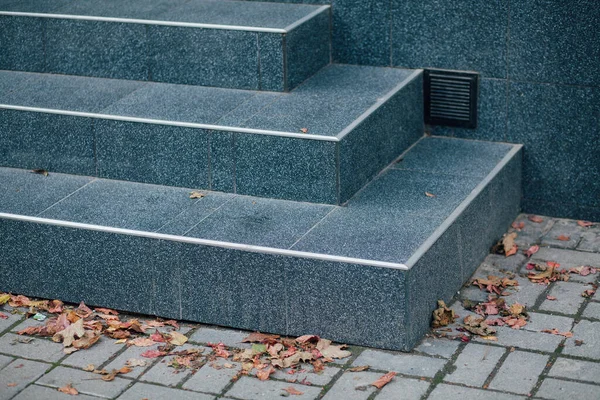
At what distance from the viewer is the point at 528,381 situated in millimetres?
4945

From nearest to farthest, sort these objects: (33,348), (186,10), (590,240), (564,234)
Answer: (33,348)
(590,240)
(564,234)
(186,10)

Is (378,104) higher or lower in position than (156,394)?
higher

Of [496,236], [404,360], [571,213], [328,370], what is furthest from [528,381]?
[571,213]

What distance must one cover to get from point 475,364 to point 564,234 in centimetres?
178

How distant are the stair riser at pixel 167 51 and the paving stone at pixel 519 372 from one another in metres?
2.40

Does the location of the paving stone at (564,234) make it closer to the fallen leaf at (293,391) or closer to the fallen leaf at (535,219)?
the fallen leaf at (535,219)

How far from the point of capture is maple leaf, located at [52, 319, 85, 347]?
17.9 ft

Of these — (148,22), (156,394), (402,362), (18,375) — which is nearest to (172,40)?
(148,22)

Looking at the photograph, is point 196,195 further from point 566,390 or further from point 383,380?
point 566,390

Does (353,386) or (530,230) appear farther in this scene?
(530,230)

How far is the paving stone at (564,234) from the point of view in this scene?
6.45 metres

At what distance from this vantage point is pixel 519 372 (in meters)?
5.03

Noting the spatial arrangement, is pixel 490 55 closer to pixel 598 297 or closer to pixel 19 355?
pixel 598 297

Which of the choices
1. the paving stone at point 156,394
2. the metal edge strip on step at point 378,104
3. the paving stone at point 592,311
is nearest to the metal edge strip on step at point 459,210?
the metal edge strip on step at point 378,104
